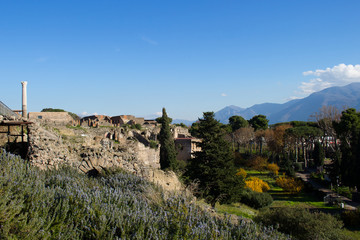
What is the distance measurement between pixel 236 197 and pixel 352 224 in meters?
7.83

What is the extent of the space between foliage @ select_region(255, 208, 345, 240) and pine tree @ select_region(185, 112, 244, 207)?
823 cm

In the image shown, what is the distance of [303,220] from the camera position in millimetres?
9719

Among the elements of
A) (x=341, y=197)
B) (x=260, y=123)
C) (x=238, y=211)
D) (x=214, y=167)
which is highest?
(x=260, y=123)

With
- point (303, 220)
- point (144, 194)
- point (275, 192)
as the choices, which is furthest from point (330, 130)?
point (144, 194)

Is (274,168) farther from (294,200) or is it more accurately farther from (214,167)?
(214,167)

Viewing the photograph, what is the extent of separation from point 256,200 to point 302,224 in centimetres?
1289

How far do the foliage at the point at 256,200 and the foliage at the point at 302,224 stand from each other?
440 inches

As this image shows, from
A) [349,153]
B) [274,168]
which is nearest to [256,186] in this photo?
[274,168]

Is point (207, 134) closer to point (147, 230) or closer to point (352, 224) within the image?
point (352, 224)

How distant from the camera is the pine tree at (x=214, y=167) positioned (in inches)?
779

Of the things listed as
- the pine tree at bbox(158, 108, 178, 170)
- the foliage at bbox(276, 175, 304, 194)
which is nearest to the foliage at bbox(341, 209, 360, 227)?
the foliage at bbox(276, 175, 304, 194)

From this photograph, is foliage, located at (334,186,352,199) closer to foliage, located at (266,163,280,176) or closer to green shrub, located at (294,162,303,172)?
foliage, located at (266,163,280,176)

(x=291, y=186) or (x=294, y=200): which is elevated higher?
(x=291, y=186)

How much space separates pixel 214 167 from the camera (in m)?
20.9
